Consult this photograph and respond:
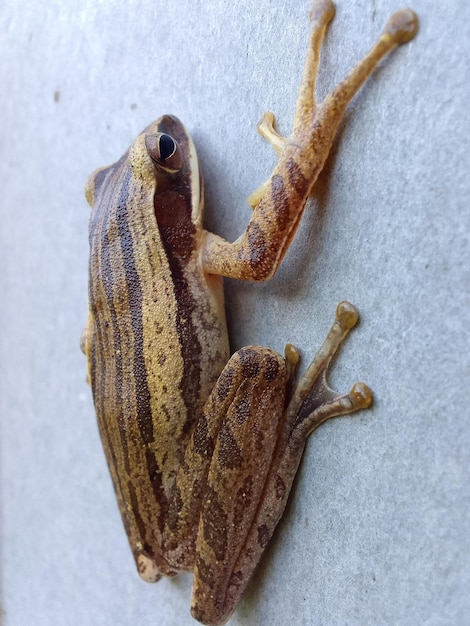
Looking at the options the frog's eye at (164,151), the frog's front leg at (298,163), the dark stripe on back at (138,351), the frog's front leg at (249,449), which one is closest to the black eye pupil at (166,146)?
the frog's eye at (164,151)

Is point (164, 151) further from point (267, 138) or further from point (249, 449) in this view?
point (249, 449)

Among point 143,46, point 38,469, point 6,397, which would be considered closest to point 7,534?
point 38,469

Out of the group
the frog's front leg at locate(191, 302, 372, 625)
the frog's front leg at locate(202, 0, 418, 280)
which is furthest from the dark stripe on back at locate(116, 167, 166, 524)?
the frog's front leg at locate(202, 0, 418, 280)

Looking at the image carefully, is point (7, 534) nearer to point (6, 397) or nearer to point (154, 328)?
point (6, 397)

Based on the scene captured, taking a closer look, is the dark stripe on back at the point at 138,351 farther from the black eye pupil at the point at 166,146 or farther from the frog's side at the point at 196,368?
the black eye pupil at the point at 166,146

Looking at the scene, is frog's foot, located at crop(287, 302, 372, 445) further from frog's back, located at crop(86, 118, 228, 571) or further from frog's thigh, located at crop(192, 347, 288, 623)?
frog's back, located at crop(86, 118, 228, 571)
